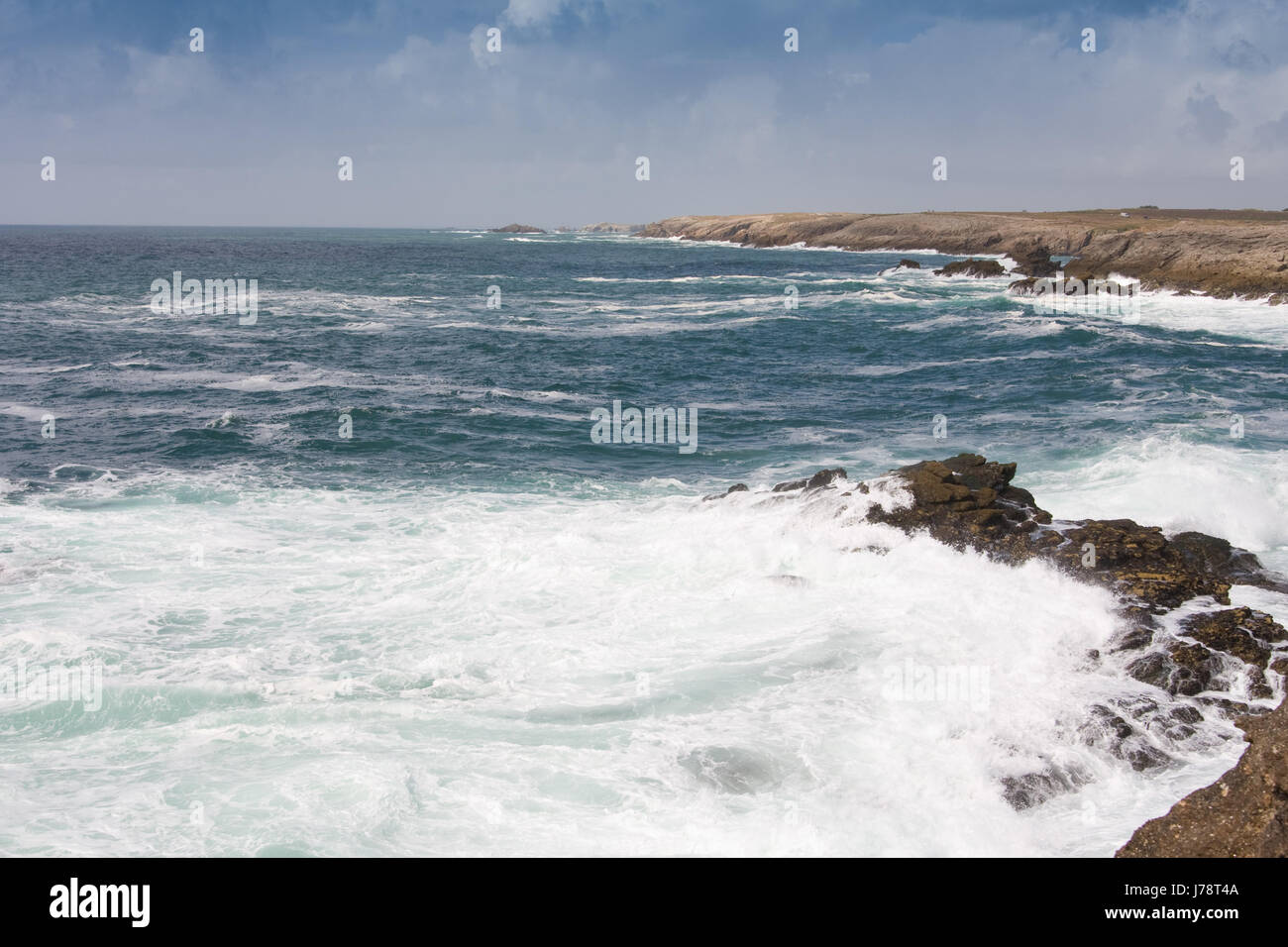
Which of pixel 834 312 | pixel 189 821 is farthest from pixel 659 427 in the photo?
pixel 834 312

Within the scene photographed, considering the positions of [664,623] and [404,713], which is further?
[664,623]

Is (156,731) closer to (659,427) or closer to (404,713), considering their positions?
(404,713)

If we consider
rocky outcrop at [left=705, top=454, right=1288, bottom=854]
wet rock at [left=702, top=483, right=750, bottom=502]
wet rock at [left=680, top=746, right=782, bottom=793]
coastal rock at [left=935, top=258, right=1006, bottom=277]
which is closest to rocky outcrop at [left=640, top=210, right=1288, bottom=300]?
coastal rock at [left=935, top=258, right=1006, bottom=277]

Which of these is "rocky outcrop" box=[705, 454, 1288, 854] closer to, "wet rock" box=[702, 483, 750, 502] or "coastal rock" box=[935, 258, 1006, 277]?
"wet rock" box=[702, 483, 750, 502]

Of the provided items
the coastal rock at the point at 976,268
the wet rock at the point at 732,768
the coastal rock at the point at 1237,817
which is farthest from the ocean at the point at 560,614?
the coastal rock at the point at 976,268

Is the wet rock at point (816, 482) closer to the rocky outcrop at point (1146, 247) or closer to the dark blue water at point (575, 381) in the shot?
the dark blue water at point (575, 381)

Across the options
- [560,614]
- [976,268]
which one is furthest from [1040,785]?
[976,268]
